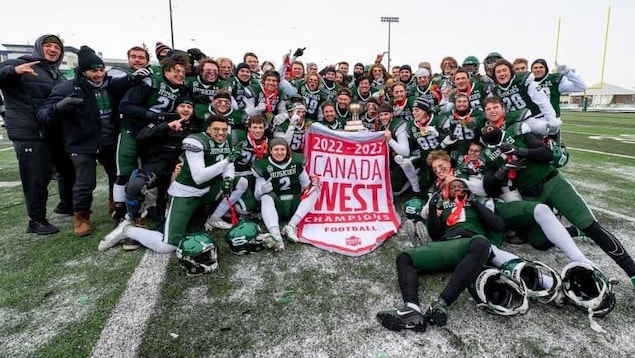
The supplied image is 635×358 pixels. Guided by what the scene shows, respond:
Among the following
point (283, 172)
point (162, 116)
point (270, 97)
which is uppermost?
point (270, 97)

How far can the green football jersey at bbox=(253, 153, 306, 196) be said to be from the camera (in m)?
4.45

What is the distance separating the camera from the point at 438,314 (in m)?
2.43

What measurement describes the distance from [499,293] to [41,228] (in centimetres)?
493

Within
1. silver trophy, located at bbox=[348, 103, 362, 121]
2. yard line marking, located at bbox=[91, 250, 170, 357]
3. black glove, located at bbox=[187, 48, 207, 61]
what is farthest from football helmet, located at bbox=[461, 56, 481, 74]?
yard line marking, located at bbox=[91, 250, 170, 357]

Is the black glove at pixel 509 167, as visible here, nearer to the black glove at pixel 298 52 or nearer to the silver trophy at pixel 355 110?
the silver trophy at pixel 355 110

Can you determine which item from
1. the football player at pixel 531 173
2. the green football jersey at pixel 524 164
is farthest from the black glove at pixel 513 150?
the green football jersey at pixel 524 164

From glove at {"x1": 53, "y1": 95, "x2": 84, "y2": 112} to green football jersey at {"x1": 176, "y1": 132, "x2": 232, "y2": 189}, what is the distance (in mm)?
1237

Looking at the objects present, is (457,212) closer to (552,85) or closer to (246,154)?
(246,154)

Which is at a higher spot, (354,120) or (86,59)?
(86,59)

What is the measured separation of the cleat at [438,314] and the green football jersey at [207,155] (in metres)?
2.72

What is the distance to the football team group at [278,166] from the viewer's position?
285cm

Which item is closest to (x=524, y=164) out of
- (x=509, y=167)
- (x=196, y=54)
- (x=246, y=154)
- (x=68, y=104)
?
(x=509, y=167)

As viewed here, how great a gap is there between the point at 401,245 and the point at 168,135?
3116mm

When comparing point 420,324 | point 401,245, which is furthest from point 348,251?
point 420,324
